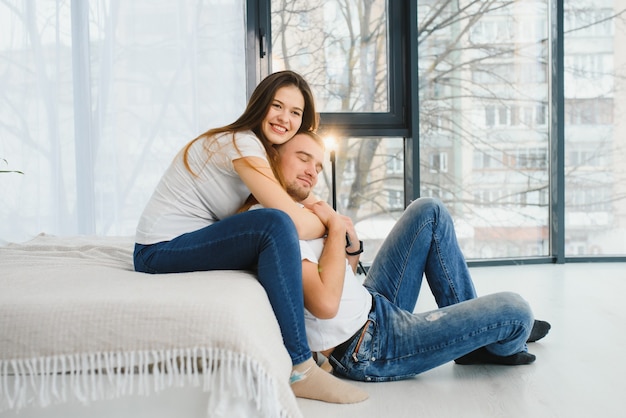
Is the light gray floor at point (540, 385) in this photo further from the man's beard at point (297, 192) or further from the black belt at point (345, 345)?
the man's beard at point (297, 192)

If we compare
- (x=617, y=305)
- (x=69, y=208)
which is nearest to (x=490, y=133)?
(x=617, y=305)

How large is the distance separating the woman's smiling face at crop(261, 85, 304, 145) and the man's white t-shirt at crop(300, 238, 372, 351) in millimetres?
348

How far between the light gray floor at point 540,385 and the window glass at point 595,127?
178cm

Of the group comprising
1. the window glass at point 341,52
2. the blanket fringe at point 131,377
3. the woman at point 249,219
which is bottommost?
the blanket fringe at point 131,377

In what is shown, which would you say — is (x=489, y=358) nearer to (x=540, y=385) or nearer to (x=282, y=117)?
(x=540, y=385)

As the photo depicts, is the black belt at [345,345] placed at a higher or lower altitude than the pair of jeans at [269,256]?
lower

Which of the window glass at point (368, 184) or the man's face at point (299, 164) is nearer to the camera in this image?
the man's face at point (299, 164)

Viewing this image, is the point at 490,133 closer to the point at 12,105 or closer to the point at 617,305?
the point at 617,305

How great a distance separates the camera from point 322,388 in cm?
163

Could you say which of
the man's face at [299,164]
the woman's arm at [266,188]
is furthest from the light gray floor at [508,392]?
the man's face at [299,164]

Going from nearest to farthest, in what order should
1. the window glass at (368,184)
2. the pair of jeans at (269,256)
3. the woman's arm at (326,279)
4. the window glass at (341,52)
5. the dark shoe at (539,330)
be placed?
the pair of jeans at (269,256)
the woman's arm at (326,279)
the dark shoe at (539,330)
the window glass at (341,52)
the window glass at (368,184)

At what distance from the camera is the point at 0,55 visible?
3602 millimetres

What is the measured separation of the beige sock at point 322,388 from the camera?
160 cm

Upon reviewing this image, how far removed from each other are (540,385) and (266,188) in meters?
0.97
